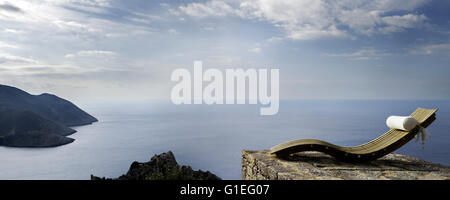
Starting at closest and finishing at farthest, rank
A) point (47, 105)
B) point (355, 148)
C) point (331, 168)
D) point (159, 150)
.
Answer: point (331, 168)
point (355, 148)
point (159, 150)
point (47, 105)

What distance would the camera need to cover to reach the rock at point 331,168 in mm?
3582

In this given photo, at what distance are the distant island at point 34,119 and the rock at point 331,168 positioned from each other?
61.5 meters

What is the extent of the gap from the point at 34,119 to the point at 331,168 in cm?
7060

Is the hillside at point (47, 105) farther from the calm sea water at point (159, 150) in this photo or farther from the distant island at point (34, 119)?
the calm sea water at point (159, 150)

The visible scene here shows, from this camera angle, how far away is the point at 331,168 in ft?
13.1

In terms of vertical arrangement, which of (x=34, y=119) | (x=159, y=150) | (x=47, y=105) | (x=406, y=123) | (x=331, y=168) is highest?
(x=406, y=123)

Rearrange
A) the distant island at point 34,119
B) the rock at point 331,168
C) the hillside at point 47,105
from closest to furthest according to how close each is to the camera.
Answer: the rock at point 331,168 < the distant island at point 34,119 < the hillside at point 47,105

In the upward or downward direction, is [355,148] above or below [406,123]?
below

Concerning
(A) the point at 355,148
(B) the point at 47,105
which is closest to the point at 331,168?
(A) the point at 355,148

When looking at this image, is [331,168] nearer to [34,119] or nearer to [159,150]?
[159,150]

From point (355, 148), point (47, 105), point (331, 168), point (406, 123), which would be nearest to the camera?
point (331, 168)

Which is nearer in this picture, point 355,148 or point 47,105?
point 355,148

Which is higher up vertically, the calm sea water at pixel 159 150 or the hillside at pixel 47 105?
the hillside at pixel 47 105

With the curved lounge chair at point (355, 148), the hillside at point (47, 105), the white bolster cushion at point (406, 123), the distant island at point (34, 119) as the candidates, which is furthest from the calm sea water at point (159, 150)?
the white bolster cushion at point (406, 123)
